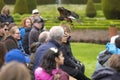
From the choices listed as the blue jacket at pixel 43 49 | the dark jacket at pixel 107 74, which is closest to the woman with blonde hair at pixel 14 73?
the dark jacket at pixel 107 74

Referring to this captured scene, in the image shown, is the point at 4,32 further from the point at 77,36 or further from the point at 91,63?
the point at 77,36

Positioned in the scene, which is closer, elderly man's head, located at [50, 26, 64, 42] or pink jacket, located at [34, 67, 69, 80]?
pink jacket, located at [34, 67, 69, 80]

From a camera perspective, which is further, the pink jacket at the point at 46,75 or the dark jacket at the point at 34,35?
the dark jacket at the point at 34,35

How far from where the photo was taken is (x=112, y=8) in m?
24.2

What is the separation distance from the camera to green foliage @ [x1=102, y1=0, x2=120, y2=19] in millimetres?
24080

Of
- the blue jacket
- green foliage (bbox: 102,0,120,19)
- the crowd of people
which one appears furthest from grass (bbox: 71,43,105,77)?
green foliage (bbox: 102,0,120,19)

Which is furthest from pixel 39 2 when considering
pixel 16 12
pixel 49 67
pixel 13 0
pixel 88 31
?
pixel 49 67

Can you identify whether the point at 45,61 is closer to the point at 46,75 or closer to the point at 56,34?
the point at 46,75

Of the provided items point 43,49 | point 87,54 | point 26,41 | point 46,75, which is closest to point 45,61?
point 46,75

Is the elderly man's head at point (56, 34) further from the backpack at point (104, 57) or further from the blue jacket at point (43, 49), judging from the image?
the backpack at point (104, 57)

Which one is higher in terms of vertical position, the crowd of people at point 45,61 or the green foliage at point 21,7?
the crowd of people at point 45,61

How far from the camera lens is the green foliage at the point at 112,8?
79.0ft

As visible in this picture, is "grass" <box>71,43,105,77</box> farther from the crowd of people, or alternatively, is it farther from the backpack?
the backpack

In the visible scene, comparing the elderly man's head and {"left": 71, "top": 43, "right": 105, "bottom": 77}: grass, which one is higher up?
the elderly man's head
